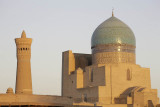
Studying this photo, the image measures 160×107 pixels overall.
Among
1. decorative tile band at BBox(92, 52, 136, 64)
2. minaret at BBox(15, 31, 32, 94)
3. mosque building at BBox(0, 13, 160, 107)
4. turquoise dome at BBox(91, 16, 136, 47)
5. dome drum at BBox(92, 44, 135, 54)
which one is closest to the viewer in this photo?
mosque building at BBox(0, 13, 160, 107)

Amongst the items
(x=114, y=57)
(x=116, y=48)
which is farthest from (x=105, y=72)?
(x=116, y=48)

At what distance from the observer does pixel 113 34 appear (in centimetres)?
4594

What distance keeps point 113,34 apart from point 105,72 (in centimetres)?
483

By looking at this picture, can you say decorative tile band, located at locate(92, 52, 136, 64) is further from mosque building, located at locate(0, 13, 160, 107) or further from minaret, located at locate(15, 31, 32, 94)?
minaret, located at locate(15, 31, 32, 94)

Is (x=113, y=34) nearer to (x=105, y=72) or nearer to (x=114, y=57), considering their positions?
(x=114, y=57)

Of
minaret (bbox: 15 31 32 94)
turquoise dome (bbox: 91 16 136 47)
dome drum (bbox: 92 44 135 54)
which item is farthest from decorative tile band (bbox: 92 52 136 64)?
minaret (bbox: 15 31 32 94)

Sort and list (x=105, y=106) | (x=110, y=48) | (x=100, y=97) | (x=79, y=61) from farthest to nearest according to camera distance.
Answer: (x=79, y=61)
(x=110, y=48)
(x=100, y=97)
(x=105, y=106)

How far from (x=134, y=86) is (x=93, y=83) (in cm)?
429

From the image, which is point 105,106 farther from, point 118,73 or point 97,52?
point 97,52

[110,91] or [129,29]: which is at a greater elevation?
[129,29]

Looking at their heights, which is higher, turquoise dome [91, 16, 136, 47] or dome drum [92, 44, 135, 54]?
turquoise dome [91, 16, 136, 47]

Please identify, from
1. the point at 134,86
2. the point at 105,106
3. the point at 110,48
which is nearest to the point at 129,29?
the point at 110,48

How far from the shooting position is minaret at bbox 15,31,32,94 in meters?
46.9

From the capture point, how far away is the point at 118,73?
4381cm
